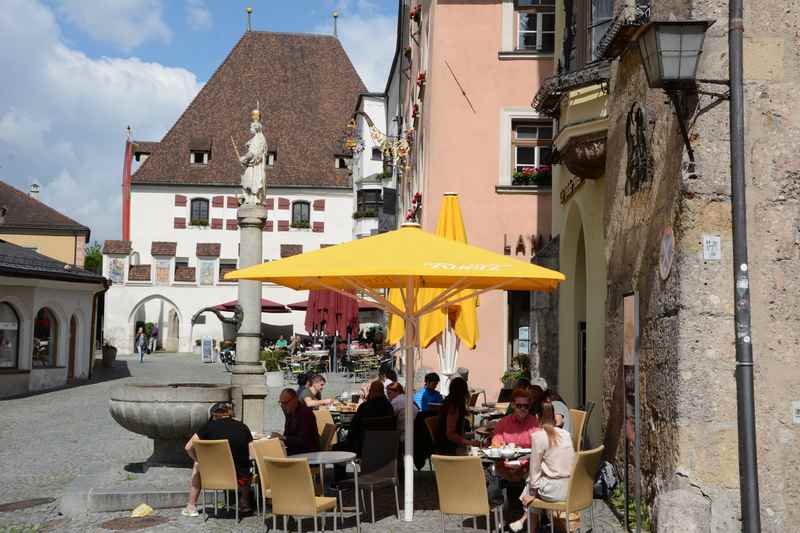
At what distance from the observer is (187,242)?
54.0m

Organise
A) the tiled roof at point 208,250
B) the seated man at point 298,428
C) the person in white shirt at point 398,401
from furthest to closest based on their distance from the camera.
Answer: the tiled roof at point 208,250 < the person in white shirt at point 398,401 < the seated man at point 298,428

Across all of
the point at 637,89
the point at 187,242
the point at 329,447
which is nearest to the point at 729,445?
the point at 637,89

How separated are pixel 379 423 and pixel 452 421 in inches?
29.2

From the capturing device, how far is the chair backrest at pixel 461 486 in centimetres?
744

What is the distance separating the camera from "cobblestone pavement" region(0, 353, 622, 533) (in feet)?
28.6

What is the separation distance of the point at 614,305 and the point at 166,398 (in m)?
4.61

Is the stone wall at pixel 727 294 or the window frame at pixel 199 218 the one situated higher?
the window frame at pixel 199 218

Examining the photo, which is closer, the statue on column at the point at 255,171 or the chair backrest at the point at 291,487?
the chair backrest at the point at 291,487

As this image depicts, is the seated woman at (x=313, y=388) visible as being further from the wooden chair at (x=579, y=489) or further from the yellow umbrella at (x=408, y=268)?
the wooden chair at (x=579, y=489)

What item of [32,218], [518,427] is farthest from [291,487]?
[32,218]

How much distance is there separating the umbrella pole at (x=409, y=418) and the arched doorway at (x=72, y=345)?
889 inches

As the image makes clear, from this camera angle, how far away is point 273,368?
2825 cm

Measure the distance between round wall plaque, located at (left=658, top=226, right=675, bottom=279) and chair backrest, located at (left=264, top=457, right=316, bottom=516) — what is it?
3054 millimetres

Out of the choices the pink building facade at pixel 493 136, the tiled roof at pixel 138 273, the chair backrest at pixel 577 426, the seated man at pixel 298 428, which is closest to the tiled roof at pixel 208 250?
the tiled roof at pixel 138 273
